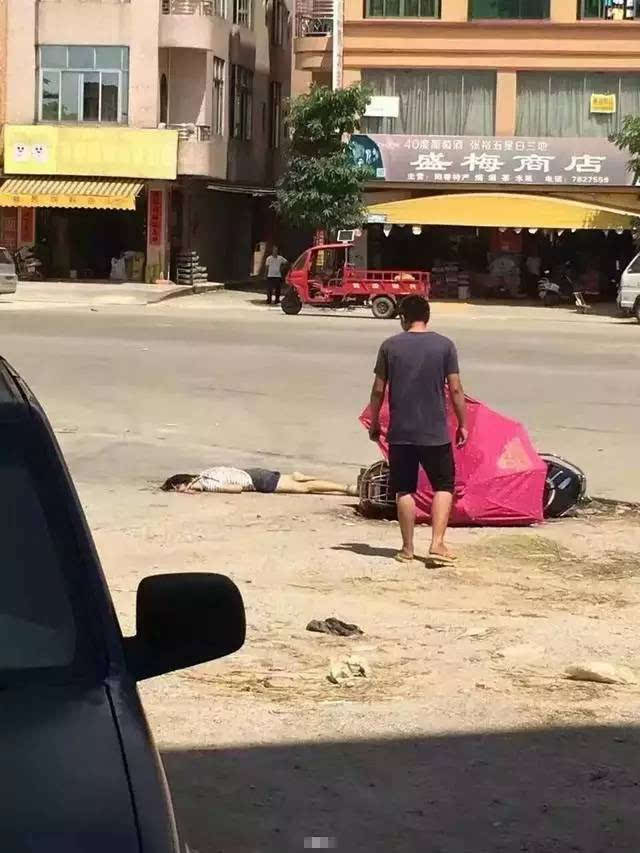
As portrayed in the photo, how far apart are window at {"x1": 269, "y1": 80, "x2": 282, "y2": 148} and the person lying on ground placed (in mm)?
45886

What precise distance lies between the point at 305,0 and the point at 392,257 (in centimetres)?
1008

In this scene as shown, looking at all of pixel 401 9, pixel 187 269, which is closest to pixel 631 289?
pixel 401 9

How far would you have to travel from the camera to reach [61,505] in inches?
121

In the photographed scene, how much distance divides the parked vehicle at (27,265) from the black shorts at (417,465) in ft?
125

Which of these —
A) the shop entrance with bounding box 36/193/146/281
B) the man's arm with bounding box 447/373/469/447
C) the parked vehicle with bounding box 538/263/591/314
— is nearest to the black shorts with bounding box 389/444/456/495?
the man's arm with bounding box 447/373/469/447

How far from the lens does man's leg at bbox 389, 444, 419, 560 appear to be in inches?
372

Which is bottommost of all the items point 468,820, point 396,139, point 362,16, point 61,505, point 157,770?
point 468,820

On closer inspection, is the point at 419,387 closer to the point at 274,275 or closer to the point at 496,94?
the point at 274,275

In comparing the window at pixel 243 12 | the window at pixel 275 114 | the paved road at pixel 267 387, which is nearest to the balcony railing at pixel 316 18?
the window at pixel 243 12

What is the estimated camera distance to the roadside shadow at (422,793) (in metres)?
5.13

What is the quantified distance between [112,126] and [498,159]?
35.6 ft

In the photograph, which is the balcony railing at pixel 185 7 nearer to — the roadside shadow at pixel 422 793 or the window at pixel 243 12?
Result: the window at pixel 243 12

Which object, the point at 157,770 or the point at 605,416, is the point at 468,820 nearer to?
the point at 157,770

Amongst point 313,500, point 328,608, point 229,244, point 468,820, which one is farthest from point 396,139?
point 468,820
